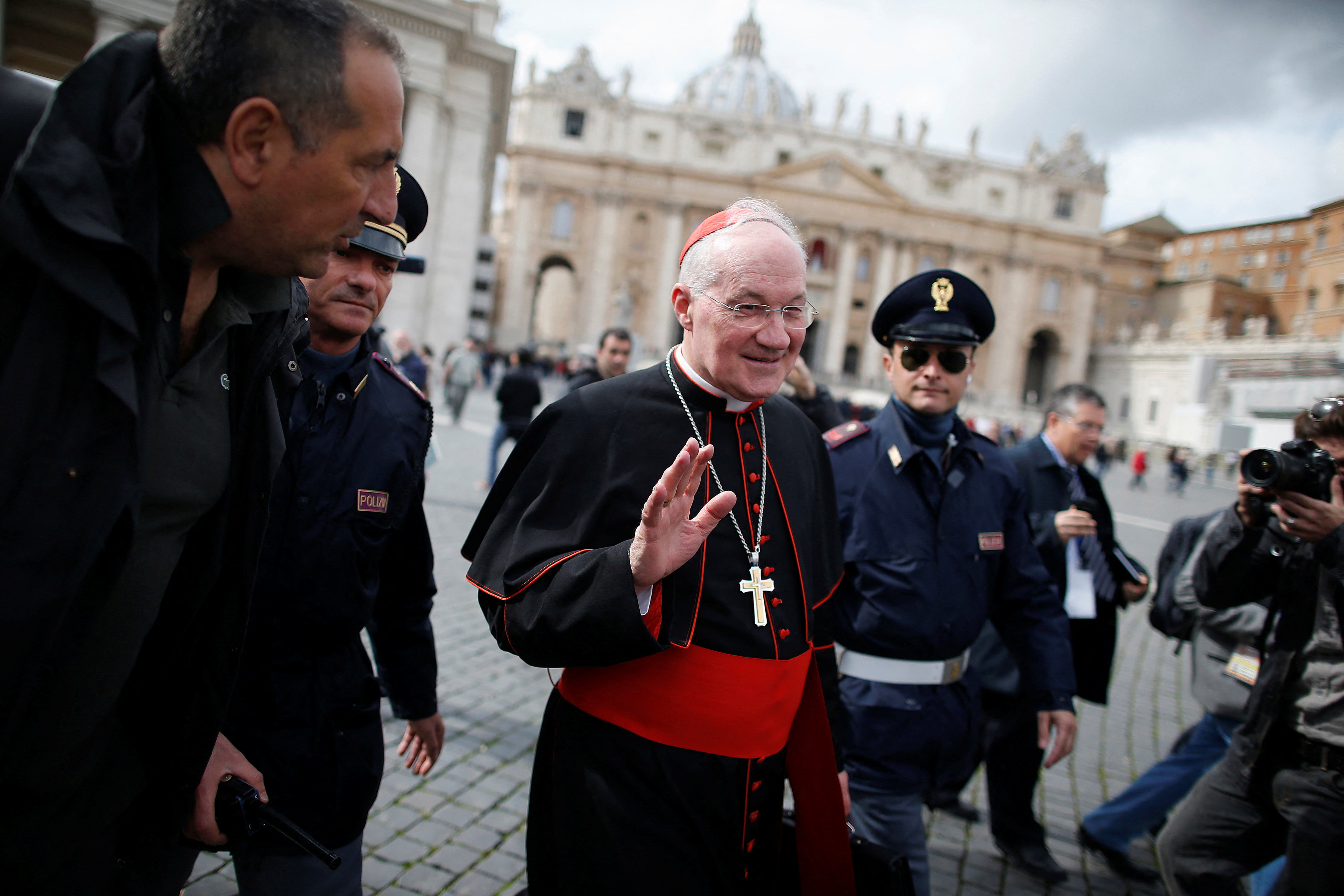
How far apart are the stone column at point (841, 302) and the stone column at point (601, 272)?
15.0 metres

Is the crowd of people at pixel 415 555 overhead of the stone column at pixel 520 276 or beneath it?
beneath

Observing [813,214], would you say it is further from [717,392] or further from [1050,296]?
[717,392]

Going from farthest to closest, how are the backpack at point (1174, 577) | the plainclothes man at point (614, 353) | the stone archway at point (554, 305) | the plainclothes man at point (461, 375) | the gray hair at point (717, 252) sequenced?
the stone archway at point (554, 305) < the plainclothes man at point (461, 375) < the plainclothes man at point (614, 353) < the backpack at point (1174, 577) < the gray hair at point (717, 252)

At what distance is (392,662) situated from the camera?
2197 millimetres

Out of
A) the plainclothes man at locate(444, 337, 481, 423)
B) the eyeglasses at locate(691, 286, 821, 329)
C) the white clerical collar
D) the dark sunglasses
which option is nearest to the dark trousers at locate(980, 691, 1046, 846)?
the dark sunglasses

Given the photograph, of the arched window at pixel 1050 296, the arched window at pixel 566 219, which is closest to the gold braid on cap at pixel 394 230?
the arched window at pixel 566 219

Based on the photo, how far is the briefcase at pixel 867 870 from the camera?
6.26 feet

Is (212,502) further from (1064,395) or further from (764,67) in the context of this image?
(764,67)

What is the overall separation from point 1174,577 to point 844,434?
83.5 inches

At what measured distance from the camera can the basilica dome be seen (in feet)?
226

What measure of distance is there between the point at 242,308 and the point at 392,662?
1.17m

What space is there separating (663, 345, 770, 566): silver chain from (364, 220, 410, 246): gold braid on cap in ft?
2.68

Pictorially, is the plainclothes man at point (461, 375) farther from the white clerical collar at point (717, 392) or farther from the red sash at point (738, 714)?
the red sash at point (738, 714)

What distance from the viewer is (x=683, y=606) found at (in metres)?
1.76
